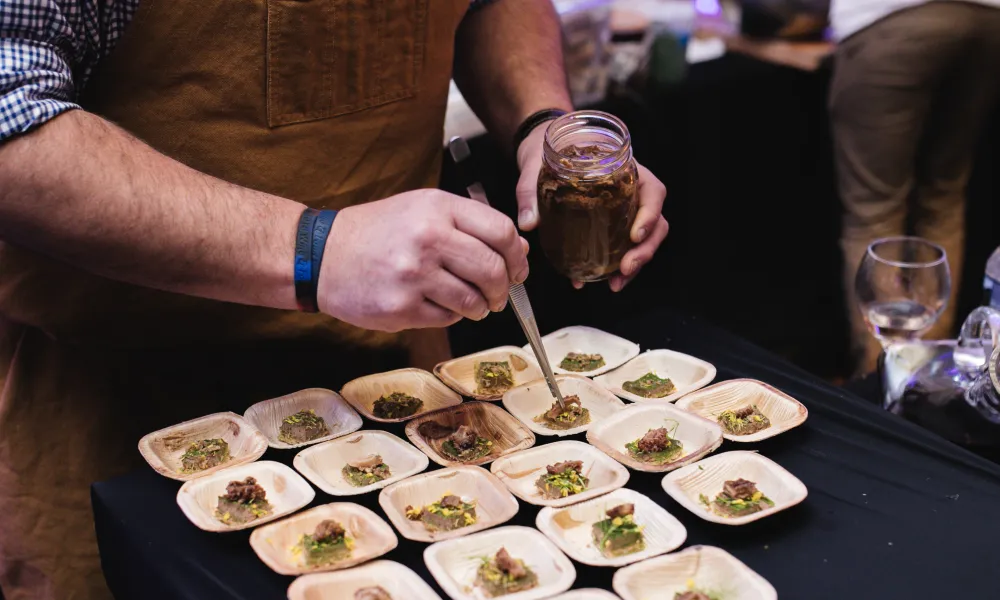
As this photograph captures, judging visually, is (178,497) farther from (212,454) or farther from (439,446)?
(439,446)

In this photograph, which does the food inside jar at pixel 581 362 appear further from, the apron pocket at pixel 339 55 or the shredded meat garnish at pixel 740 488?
the apron pocket at pixel 339 55

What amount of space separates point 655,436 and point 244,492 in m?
0.66

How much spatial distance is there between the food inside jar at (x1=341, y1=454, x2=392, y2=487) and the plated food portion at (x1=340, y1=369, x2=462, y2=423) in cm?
9

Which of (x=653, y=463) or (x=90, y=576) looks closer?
(x=653, y=463)

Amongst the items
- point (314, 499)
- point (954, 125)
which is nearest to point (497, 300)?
point (314, 499)

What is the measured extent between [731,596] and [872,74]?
2647 millimetres

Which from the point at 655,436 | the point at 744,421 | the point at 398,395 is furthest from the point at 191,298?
the point at 744,421

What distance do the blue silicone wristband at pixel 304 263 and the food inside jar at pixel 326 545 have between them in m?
0.34

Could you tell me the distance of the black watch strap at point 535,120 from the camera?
2.11 m

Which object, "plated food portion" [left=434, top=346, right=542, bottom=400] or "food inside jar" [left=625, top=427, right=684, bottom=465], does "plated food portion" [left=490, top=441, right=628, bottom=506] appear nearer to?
"food inside jar" [left=625, top=427, right=684, bottom=465]

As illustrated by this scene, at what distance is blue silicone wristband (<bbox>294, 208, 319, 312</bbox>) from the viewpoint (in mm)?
1556

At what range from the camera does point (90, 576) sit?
1921 mm

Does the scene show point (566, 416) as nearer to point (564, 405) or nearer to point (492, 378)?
point (564, 405)

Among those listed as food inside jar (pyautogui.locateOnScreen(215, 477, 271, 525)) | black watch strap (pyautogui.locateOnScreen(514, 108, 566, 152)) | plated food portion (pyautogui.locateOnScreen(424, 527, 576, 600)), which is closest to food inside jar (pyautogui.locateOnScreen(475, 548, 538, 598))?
plated food portion (pyautogui.locateOnScreen(424, 527, 576, 600))
